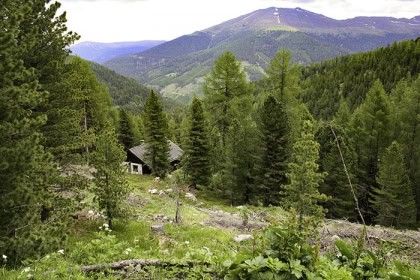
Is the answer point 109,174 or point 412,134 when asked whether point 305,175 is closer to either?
point 109,174

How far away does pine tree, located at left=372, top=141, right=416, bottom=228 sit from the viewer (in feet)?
98.1

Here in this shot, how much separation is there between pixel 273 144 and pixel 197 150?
990 cm

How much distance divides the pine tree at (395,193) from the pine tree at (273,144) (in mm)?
8622

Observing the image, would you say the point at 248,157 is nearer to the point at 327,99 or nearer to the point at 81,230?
the point at 81,230

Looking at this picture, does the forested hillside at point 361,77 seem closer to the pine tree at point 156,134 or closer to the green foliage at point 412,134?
the green foliage at point 412,134

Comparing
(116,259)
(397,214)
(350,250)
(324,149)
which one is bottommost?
(397,214)

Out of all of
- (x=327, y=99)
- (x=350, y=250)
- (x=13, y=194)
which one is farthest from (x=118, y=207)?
(x=327, y=99)

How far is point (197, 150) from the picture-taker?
37.6m

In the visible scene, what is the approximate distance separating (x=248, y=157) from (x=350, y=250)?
27.0 meters

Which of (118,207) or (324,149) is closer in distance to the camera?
(118,207)

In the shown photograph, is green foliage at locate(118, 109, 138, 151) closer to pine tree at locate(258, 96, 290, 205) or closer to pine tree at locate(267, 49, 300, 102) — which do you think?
pine tree at locate(267, 49, 300, 102)

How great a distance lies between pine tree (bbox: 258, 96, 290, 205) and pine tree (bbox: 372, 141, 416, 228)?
28.3 feet

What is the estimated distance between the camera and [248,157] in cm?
3209

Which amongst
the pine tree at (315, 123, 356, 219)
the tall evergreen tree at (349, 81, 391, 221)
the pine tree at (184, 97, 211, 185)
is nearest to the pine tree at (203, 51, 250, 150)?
the pine tree at (184, 97, 211, 185)
